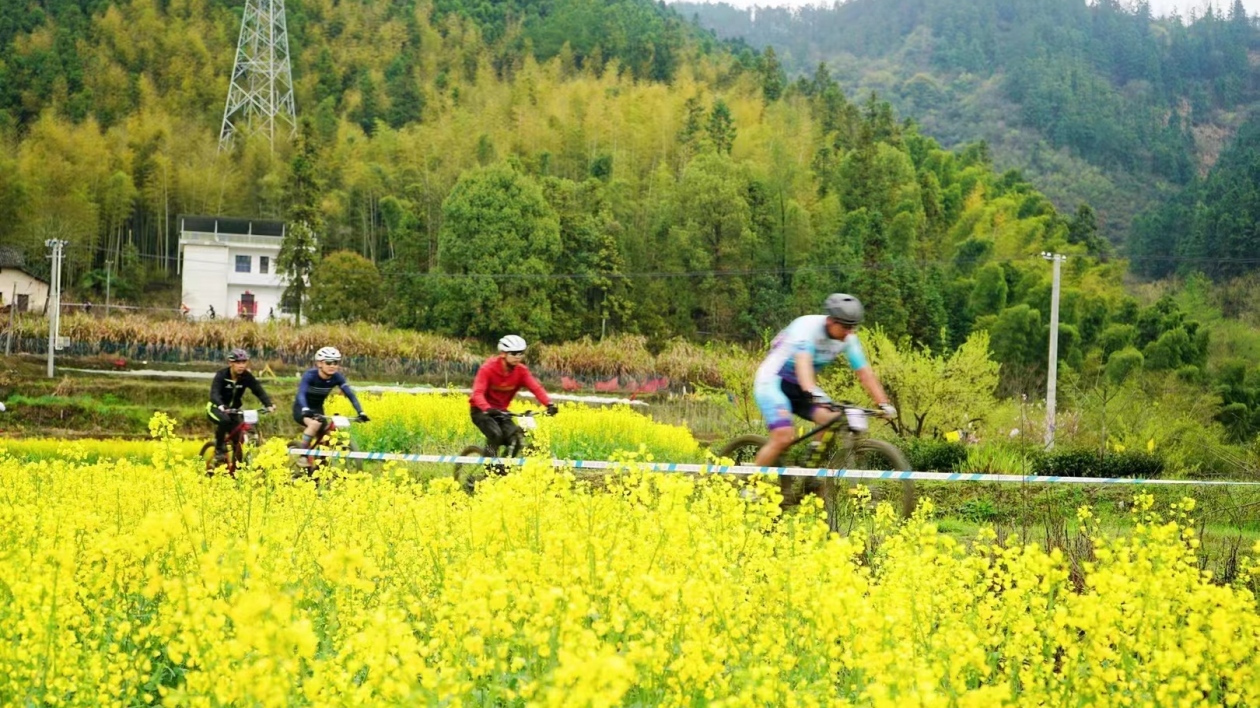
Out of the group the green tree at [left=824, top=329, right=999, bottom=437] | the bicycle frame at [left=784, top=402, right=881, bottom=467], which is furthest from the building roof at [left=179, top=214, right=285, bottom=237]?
the bicycle frame at [left=784, top=402, right=881, bottom=467]

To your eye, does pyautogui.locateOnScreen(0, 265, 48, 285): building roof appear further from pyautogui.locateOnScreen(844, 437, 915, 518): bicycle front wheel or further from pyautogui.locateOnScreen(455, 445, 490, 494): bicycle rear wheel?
pyautogui.locateOnScreen(844, 437, 915, 518): bicycle front wheel

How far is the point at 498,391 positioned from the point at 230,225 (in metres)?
68.6

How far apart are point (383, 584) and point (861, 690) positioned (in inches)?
104

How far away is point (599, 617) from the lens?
4.36 meters

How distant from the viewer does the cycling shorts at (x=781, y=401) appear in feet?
28.6

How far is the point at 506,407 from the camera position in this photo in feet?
40.5

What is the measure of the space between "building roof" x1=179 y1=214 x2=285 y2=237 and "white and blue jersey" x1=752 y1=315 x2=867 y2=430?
69.9 metres

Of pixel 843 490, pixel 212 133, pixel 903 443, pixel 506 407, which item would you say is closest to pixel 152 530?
pixel 843 490

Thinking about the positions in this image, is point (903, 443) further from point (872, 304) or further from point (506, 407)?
point (872, 304)

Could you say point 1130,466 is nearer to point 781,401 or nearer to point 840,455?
point 840,455

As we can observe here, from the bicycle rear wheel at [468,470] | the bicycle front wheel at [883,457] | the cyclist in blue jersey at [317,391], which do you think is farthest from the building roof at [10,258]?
the bicycle front wheel at [883,457]

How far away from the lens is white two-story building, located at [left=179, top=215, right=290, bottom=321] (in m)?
73.9

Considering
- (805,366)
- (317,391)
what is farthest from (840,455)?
(317,391)

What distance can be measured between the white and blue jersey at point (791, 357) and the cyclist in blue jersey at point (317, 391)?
5719mm
